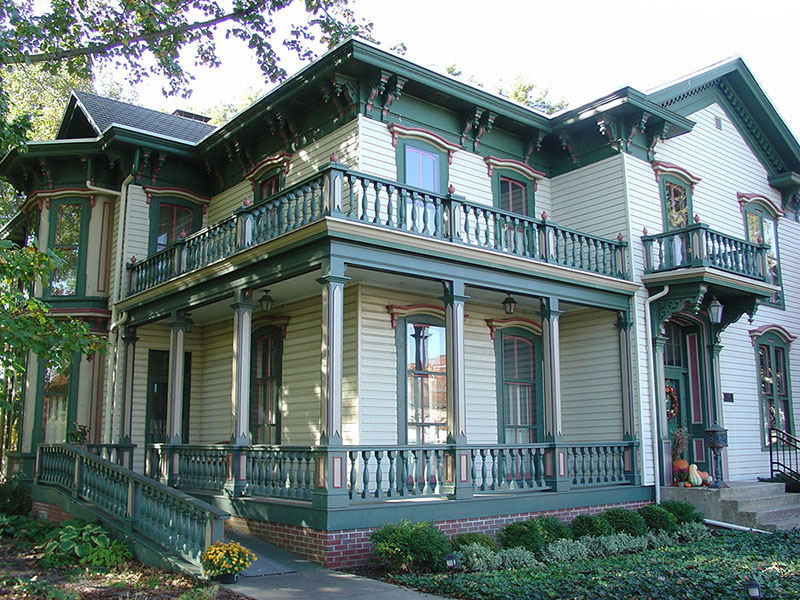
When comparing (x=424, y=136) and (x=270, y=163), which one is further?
(x=270, y=163)

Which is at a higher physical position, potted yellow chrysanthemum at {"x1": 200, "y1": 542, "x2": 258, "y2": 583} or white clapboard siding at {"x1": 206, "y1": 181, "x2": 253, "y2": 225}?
white clapboard siding at {"x1": 206, "y1": 181, "x2": 253, "y2": 225}

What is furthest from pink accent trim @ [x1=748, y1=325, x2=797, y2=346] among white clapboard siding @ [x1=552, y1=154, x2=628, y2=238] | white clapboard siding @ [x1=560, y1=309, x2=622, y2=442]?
white clapboard siding @ [x1=552, y1=154, x2=628, y2=238]

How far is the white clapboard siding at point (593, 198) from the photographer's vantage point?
16.1 m

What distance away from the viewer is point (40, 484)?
15.2 meters

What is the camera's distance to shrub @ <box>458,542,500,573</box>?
1016 cm

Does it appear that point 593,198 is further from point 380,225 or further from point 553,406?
point 380,225

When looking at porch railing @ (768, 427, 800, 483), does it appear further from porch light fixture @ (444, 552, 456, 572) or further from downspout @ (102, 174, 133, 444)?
downspout @ (102, 174, 133, 444)

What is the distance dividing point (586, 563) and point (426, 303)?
18.6ft

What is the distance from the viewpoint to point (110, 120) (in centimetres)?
1894

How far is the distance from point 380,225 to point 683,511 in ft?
25.5

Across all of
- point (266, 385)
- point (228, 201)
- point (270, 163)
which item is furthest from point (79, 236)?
point (266, 385)

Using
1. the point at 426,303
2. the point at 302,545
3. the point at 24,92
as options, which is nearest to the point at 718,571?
the point at 302,545

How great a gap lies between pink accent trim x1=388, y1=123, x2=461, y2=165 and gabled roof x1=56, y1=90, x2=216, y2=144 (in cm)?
649

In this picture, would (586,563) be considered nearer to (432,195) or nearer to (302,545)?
(302,545)
